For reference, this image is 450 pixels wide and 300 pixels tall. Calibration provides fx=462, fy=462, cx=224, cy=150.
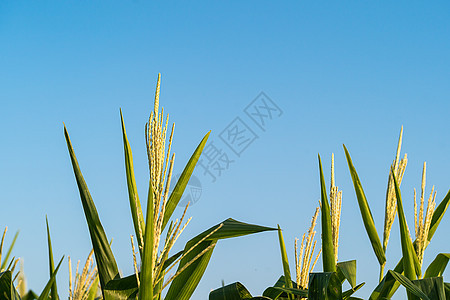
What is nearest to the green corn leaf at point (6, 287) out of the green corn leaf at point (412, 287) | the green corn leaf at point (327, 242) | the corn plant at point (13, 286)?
the corn plant at point (13, 286)

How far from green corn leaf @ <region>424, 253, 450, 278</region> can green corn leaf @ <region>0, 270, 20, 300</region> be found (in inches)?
61.2

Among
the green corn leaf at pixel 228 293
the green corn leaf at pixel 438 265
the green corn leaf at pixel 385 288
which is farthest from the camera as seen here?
the green corn leaf at pixel 438 265

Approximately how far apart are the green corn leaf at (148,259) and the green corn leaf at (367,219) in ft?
3.70

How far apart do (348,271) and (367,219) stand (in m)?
0.35

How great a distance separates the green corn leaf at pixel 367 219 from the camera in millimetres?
1990

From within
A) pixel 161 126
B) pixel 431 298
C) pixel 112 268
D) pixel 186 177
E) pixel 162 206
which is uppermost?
pixel 161 126

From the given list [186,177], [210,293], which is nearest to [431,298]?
[210,293]

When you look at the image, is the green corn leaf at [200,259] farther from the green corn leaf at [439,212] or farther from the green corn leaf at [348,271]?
the green corn leaf at [439,212]

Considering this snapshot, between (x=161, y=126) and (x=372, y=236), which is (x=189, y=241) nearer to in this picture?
(x=161, y=126)

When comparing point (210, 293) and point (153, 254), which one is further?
Result: point (210, 293)

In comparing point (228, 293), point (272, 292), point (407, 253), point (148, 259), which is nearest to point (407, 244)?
point (407, 253)

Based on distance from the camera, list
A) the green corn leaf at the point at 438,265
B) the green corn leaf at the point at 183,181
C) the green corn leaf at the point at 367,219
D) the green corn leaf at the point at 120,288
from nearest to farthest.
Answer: the green corn leaf at the point at 120,288 → the green corn leaf at the point at 183,181 → the green corn leaf at the point at 438,265 → the green corn leaf at the point at 367,219

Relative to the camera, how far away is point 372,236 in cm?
200

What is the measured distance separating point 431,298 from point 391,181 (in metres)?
0.64
